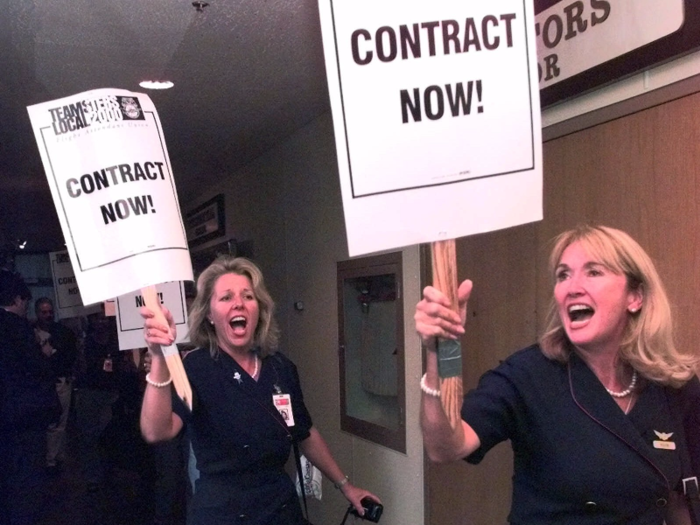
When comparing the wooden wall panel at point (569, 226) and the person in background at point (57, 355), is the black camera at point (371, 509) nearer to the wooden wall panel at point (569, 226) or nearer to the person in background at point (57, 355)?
the wooden wall panel at point (569, 226)

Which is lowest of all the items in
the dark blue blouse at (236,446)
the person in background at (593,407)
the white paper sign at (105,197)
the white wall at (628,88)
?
the dark blue blouse at (236,446)

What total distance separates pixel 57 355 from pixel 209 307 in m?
4.55

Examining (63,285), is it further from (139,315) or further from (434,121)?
(434,121)

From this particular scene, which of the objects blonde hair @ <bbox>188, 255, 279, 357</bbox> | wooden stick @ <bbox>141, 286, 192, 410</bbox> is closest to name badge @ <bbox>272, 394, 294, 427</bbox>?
blonde hair @ <bbox>188, 255, 279, 357</bbox>

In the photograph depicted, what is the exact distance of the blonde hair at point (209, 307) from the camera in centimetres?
267

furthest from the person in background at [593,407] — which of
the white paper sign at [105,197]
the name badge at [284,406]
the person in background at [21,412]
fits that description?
the person in background at [21,412]

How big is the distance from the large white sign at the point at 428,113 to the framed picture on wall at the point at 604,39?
3.16ft

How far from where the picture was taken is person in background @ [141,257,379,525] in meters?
2.33

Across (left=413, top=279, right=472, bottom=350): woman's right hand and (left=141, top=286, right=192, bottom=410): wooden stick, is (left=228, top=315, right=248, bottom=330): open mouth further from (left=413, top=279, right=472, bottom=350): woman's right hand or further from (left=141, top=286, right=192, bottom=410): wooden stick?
(left=413, top=279, right=472, bottom=350): woman's right hand

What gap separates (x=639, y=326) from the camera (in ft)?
5.60

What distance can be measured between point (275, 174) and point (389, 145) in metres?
4.66

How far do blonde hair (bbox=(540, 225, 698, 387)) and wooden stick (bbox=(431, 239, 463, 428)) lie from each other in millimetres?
375

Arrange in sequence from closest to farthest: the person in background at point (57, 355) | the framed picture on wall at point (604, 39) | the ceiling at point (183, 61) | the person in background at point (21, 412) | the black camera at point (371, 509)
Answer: the framed picture on wall at point (604, 39) → the black camera at point (371, 509) → the ceiling at point (183, 61) → the person in background at point (21, 412) → the person in background at point (57, 355)

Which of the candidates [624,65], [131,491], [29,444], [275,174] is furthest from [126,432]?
[624,65]
